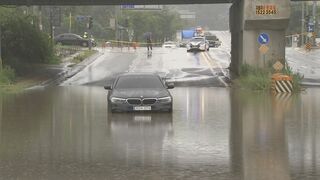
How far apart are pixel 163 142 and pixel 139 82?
794 cm

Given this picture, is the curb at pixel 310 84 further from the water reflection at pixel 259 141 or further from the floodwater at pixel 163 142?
the water reflection at pixel 259 141

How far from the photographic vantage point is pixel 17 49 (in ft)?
156

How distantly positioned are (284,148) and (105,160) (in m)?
3.79

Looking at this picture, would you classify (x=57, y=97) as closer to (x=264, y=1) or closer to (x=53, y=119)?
(x=53, y=119)

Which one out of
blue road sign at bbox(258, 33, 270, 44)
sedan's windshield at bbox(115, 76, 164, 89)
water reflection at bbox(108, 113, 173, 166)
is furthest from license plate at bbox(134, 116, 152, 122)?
blue road sign at bbox(258, 33, 270, 44)

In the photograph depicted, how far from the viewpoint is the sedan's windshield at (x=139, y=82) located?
21.7 m

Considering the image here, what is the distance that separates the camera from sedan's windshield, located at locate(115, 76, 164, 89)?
2170 cm

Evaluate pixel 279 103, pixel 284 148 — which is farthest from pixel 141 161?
pixel 279 103

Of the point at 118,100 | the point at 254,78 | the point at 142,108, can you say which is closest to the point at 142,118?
the point at 142,108

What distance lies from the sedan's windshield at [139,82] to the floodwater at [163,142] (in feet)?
3.94

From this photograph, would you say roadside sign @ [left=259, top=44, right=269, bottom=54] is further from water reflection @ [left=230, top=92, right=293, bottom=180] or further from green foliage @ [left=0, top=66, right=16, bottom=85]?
green foliage @ [left=0, top=66, right=16, bottom=85]

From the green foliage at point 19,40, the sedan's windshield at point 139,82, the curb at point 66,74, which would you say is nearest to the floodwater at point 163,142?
the sedan's windshield at point 139,82

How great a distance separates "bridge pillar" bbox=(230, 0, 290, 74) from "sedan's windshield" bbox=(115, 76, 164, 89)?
1456 cm

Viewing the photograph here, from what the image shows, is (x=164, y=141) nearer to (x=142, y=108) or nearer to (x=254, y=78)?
(x=142, y=108)
